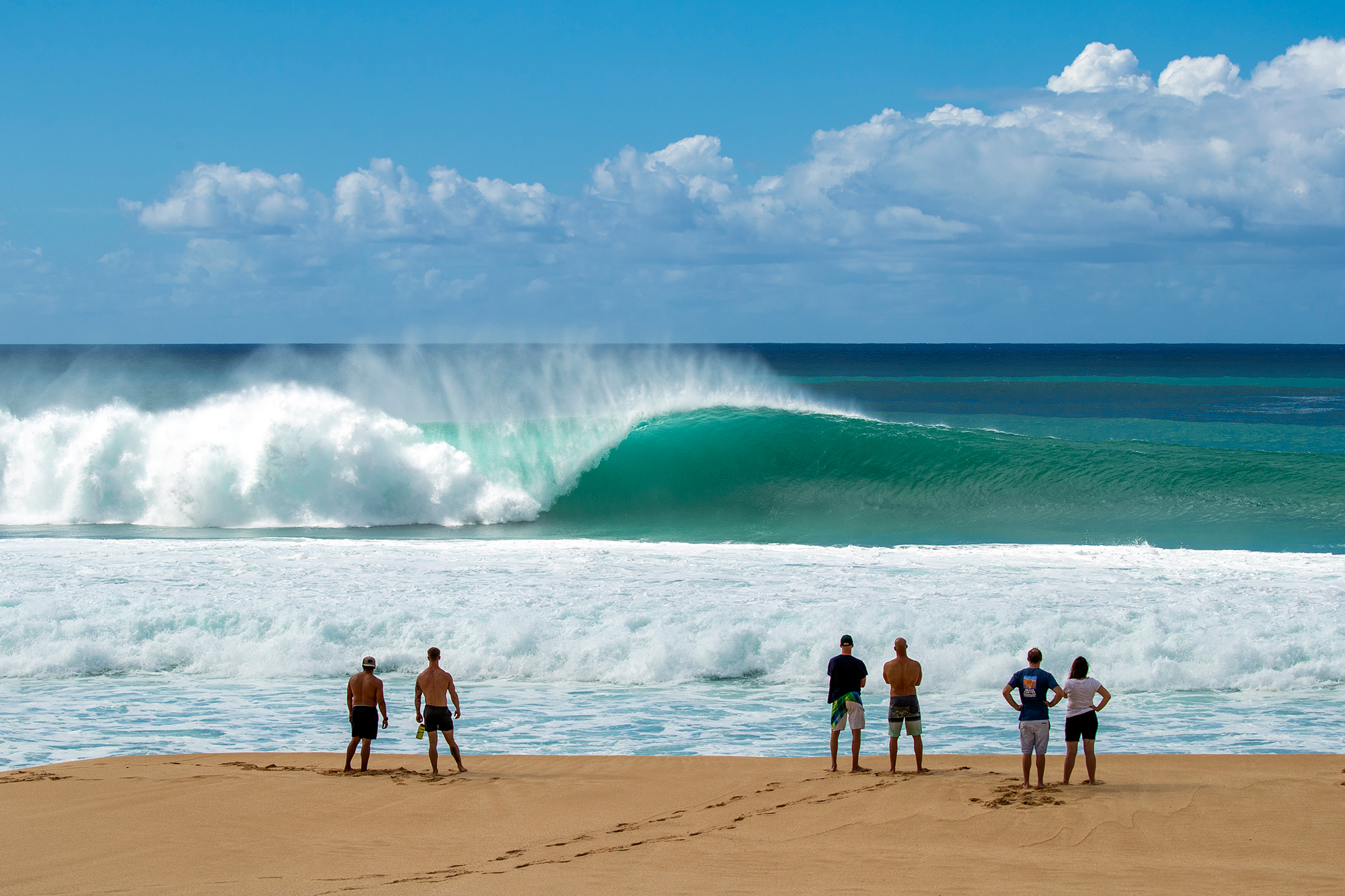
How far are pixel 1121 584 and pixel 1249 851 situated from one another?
6.95 m

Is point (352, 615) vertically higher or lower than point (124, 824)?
higher

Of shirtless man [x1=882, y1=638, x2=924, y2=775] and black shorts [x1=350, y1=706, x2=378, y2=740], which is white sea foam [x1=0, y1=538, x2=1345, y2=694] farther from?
black shorts [x1=350, y1=706, x2=378, y2=740]

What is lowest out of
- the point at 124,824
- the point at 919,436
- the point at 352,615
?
the point at 124,824

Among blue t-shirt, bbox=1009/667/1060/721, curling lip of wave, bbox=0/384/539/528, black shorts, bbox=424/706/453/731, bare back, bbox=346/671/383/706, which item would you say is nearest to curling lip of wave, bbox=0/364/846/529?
curling lip of wave, bbox=0/384/539/528

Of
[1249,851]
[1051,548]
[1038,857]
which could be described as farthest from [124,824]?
[1051,548]

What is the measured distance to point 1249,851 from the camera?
5.52m

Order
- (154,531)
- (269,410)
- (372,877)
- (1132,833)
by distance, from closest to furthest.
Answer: (372,877)
(1132,833)
(154,531)
(269,410)

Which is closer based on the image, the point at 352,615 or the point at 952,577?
the point at 352,615

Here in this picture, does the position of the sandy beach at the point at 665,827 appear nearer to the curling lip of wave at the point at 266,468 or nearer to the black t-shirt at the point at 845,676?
the black t-shirt at the point at 845,676

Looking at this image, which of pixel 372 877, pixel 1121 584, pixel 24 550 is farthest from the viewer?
pixel 24 550

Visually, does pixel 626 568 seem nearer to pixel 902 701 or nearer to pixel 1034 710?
pixel 902 701

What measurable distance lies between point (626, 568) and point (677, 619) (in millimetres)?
2580

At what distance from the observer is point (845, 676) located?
7.28 m

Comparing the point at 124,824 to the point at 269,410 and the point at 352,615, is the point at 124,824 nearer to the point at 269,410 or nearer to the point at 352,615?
the point at 352,615
